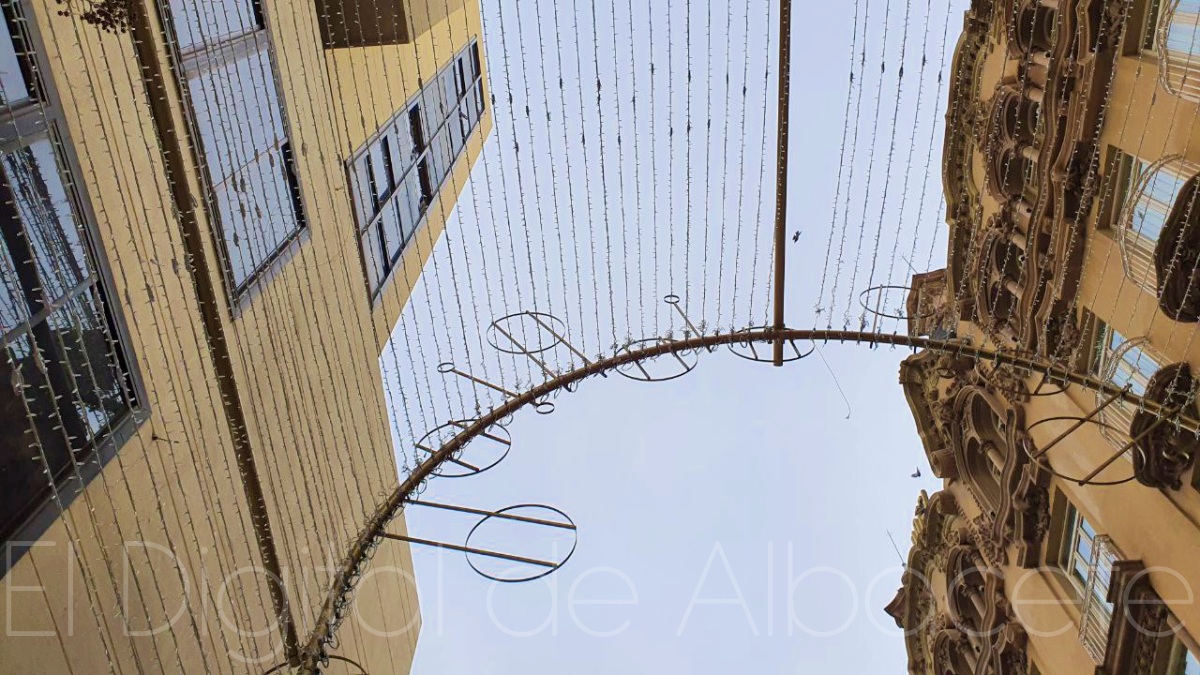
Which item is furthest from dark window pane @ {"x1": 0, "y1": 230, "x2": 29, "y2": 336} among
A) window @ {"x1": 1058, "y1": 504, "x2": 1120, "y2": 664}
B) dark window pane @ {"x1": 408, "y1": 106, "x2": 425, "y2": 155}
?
dark window pane @ {"x1": 408, "y1": 106, "x2": 425, "y2": 155}

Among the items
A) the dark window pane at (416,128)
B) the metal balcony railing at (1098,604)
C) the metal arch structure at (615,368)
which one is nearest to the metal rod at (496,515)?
the metal arch structure at (615,368)

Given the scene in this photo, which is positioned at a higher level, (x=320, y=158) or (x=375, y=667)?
(x=320, y=158)

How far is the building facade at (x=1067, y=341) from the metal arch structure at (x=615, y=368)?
0.37 metres

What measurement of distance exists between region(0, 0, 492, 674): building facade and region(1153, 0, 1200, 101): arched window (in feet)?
23.4

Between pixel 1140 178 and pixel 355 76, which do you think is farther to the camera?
pixel 355 76

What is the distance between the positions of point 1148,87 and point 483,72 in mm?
17466

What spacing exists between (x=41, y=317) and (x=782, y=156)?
573 cm

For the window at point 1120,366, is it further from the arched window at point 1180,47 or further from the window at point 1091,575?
the arched window at point 1180,47

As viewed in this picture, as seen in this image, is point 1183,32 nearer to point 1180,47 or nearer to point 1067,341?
point 1180,47

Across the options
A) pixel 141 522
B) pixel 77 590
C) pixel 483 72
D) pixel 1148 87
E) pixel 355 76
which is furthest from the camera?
pixel 483 72

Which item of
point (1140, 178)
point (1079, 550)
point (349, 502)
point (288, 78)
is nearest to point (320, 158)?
point (288, 78)

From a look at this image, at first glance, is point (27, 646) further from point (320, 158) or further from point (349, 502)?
point (320, 158)

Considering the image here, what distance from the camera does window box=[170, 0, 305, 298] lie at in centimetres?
848

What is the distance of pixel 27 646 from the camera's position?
17.7 ft
